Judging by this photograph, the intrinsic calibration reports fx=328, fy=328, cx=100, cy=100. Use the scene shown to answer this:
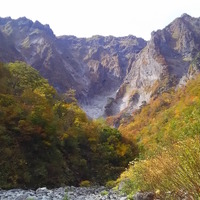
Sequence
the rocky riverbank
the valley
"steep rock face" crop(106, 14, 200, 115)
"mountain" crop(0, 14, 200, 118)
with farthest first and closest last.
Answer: "mountain" crop(0, 14, 200, 118)
"steep rock face" crop(106, 14, 200, 115)
the rocky riverbank
the valley

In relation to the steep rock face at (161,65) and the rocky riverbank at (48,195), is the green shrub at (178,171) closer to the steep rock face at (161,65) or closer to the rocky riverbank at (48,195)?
the rocky riverbank at (48,195)

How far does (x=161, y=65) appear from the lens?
155 m

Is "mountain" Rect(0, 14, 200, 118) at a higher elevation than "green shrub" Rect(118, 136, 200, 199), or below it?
higher

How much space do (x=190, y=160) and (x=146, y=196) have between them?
316 centimetres

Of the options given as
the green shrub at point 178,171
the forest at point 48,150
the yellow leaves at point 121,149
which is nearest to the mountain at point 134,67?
the yellow leaves at point 121,149

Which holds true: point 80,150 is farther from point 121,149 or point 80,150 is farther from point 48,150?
point 48,150

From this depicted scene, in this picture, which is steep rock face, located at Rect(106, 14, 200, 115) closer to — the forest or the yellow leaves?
the yellow leaves

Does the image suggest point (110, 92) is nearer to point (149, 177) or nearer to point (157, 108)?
point (157, 108)

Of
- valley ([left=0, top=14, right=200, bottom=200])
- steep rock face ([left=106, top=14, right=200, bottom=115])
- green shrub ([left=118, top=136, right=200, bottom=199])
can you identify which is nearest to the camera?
green shrub ([left=118, top=136, right=200, bottom=199])

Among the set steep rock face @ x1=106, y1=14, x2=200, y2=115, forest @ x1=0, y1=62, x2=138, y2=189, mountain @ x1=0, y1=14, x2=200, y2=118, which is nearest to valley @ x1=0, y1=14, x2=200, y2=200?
forest @ x1=0, y1=62, x2=138, y2=189

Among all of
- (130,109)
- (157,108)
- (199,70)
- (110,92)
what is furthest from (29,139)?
(110,92)

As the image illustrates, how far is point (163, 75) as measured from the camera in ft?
492

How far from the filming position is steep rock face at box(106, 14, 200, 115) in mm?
147625

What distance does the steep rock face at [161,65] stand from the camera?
484 ft
